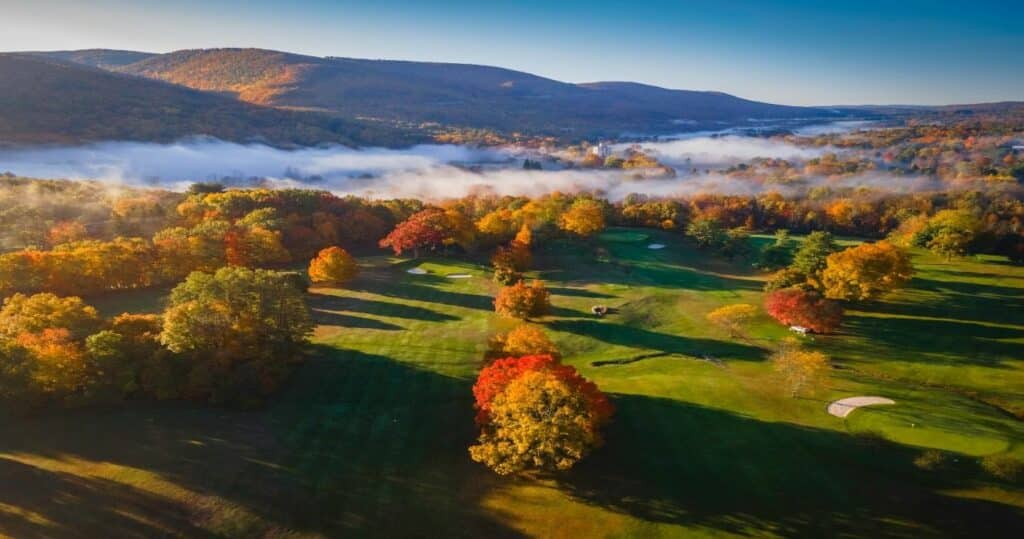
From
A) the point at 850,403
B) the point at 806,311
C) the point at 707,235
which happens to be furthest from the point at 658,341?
the point at 707,235

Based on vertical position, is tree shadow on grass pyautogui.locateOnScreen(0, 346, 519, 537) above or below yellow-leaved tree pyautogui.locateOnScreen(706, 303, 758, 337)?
below

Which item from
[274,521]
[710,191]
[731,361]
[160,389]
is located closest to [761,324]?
[731,361]

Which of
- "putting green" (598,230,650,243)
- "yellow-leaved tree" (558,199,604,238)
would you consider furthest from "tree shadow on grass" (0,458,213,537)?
"putting green" (598,230,650,243)

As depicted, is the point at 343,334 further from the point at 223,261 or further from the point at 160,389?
the point at 223,261

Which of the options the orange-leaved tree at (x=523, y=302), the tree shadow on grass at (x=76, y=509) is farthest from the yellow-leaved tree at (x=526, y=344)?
the tree shadow on grass at (x=76, y=509)

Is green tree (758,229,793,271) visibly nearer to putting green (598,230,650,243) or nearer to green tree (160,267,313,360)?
putting green (598,230,650,243)

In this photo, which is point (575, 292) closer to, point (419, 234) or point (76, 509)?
point (419, 234)
